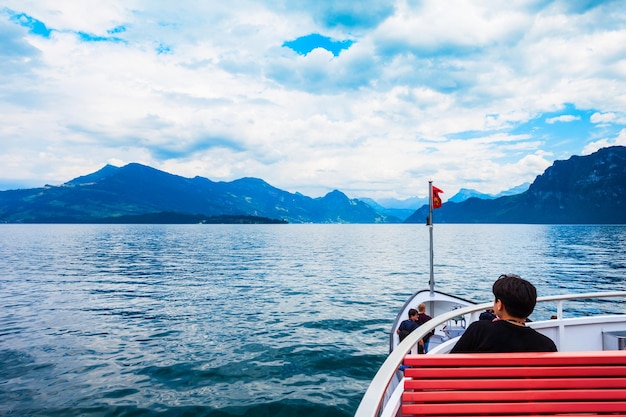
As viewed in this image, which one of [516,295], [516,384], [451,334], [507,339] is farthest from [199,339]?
[516,384]

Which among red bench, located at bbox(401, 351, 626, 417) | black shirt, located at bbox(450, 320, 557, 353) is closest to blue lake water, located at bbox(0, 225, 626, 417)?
black shirt, located at bbox(450, 320, 557, 353)

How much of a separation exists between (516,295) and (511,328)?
0.37 metres

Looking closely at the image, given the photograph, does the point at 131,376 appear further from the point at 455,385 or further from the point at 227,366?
the point at 455,385

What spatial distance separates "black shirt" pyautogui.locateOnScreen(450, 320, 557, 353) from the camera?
411 cm

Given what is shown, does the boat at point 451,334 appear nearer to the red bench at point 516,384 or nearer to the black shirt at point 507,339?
the red bench at point 516,384

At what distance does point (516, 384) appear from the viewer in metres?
3.63

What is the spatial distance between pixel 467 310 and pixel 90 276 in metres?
44.9

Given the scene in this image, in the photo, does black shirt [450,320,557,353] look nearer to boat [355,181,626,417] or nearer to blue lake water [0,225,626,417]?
boat [355,181,626,417]

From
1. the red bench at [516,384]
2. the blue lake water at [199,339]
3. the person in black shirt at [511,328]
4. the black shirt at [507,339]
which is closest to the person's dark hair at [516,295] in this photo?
the person in black shirt at [511,328]

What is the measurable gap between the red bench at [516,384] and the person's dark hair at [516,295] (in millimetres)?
483

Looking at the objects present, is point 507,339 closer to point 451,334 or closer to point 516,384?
point 516,384

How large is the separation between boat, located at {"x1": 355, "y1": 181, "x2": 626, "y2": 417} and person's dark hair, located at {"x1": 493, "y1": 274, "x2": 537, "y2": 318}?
3.31 feet

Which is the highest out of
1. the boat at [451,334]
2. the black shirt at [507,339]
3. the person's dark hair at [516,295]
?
the person's dark hair at [516,295]

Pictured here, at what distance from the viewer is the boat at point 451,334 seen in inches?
133
